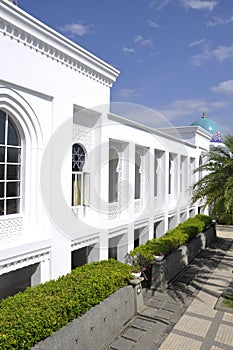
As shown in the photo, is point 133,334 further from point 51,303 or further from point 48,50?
point 48,50

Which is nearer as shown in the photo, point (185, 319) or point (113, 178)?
point (185, 319)

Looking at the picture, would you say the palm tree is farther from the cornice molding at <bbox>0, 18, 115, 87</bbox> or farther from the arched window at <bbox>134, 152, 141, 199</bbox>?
the cornice molding at <bbox>0, 18, 115, 87</bbox>

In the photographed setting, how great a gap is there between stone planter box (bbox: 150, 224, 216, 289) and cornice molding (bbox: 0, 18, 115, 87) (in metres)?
6.76

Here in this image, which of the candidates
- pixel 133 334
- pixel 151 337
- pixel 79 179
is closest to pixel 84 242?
pixel 79 179

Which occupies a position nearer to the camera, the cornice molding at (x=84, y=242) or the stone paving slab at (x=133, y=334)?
the stone paving slab at (x=133, y=334)

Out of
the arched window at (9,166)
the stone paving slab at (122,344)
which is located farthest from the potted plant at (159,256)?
the arched window at (9,166)

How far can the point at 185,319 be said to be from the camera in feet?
28.4

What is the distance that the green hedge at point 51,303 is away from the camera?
517cm

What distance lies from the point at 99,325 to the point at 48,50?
6692 mm

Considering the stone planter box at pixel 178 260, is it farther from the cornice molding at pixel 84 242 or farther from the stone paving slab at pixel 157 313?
the cornice molding at pixel 84 242

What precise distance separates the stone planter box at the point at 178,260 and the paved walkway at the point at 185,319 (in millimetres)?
309

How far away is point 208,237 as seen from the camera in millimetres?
18438

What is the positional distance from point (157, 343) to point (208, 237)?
1196 centimetres

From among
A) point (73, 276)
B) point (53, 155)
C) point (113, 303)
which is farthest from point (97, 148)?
point (113, 303)
